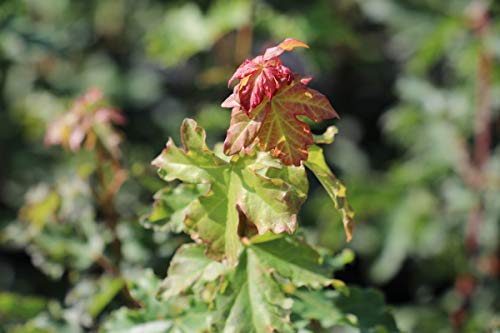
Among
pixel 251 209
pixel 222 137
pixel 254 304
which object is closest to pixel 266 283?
pixel 254 304

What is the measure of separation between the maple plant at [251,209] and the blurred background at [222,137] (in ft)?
1.59

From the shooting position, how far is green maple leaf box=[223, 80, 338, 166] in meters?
0.90

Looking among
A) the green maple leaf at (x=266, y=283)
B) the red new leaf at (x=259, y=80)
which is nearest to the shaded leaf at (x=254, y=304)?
the green maple leaf at (x=266, y=283)

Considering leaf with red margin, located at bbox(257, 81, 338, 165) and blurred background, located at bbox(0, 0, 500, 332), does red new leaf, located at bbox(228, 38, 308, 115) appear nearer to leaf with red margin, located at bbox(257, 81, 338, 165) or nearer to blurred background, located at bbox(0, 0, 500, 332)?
leaf with red margin, located at bbox(257, 81, 338, 165)

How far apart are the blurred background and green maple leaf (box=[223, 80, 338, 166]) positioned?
27.6 inches

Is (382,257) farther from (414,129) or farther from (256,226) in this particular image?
(256,226)

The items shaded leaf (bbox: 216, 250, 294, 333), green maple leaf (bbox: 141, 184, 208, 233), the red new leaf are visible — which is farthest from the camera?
green maple leaf (bbox: 141, 184, 208, 233)

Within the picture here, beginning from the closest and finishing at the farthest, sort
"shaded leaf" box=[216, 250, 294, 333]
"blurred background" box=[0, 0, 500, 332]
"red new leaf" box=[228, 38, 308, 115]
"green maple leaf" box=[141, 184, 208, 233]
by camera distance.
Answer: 1. "red new leaf" box=[228, 38, 308, 115]
2. "shaded leaf" box=[216, 250, 294, 333]
3. "green maple leaf" box=[141, 184, 208, 233]
4. "blurred background" box=[0, 0, 500, 332]

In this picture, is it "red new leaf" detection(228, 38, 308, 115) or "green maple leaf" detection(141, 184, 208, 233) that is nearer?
"red new leaf" detection(228, 38, 308, 115)

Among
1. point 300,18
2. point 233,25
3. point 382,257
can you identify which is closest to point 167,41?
point 233,25

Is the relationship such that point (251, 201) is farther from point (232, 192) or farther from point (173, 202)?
point (173, 202)

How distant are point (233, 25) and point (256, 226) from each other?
1.44 meters

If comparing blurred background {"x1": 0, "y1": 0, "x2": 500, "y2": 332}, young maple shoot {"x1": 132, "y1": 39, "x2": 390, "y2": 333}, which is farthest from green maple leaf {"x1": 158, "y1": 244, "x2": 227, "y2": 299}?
blurred background {"x1": 0, "y1": 0, "x2": 500, "y2": 332}

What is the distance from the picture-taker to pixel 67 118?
1589 millimetres
